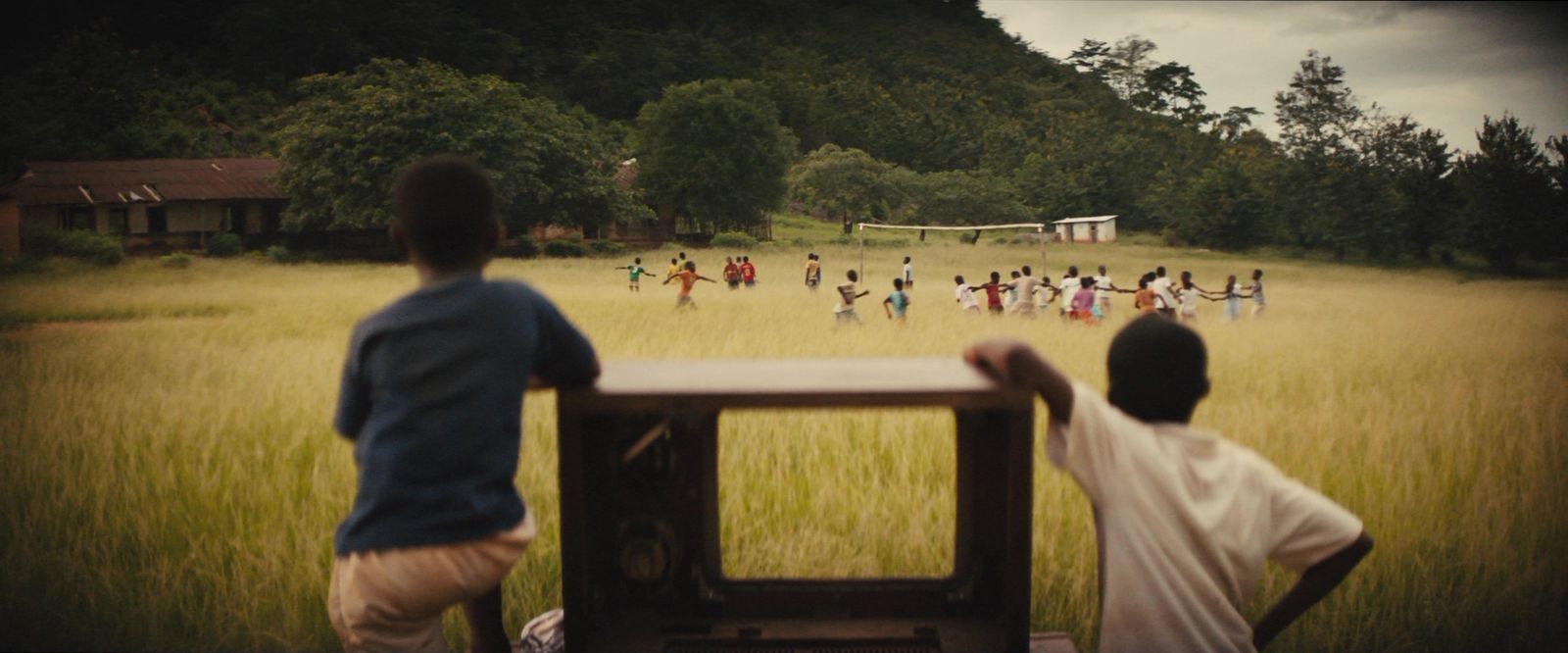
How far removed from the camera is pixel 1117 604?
1.73m

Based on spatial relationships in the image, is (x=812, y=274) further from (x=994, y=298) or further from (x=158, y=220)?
(x=158, y=220)

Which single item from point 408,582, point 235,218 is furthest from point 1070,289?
point 235,218

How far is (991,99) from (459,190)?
109ft

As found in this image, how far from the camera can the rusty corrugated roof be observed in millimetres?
13299

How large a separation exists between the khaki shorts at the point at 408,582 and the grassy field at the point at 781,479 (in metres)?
0.98

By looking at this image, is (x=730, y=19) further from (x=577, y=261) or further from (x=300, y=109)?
(x=300, y=109)

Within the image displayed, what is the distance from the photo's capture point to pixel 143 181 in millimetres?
16594

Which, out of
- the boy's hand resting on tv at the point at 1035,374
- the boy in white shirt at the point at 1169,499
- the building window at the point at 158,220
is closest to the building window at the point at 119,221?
the building window at the point at 158,220

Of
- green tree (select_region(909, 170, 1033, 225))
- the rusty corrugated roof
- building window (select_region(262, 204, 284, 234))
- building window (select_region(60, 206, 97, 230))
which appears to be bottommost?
building window (select_region(60, 206, 97, 230))

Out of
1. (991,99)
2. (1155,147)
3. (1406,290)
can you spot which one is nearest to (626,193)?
(991,99)

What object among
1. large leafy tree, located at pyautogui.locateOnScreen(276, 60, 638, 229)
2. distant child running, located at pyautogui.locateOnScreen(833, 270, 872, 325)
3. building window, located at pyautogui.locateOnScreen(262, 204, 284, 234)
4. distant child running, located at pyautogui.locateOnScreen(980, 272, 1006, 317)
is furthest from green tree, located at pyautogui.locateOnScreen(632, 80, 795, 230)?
distant child running, located at pyautogui.locateOnScreen(833, 270, 872, 325)

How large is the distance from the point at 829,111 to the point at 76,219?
62.2 feet

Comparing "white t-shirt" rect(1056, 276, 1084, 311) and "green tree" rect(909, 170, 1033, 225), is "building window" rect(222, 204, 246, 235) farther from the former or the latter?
"green tree" rect(909, 170, 1033, 225)

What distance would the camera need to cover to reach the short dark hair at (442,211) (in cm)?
167
